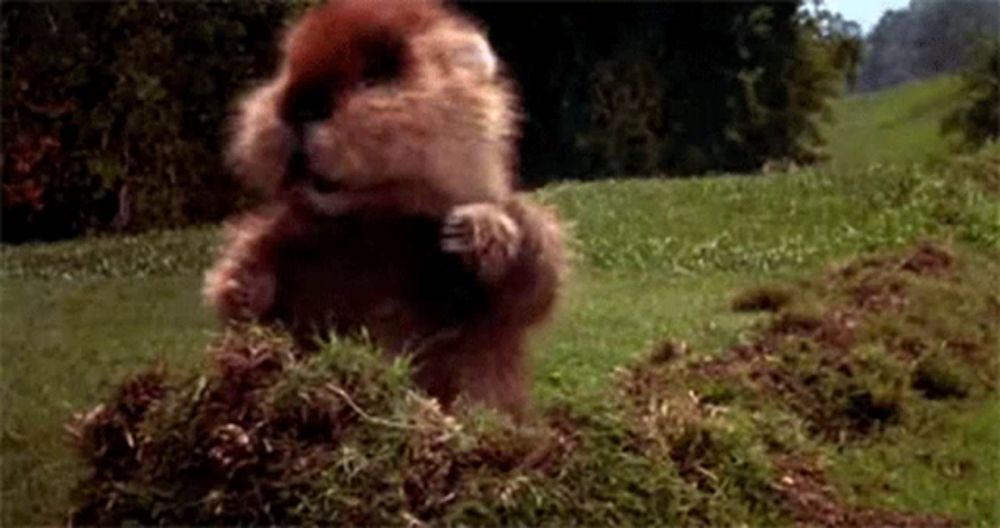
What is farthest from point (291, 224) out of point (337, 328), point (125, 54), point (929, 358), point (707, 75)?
point (707, 75)

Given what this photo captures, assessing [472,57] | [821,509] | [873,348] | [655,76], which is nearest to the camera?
[472,57]

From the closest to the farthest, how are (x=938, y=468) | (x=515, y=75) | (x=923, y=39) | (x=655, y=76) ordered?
(x=938, y=468) < (x=515, y=75) < (x=655, y=76) < (x=923, y=39)

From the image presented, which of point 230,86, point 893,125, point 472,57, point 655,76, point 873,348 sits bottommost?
point 893,125

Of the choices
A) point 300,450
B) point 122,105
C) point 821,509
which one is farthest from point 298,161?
point 122,105

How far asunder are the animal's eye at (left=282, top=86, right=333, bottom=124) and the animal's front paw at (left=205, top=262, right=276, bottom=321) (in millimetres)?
158

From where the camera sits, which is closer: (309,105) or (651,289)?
(309,105)

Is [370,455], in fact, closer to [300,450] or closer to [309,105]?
[300,450]

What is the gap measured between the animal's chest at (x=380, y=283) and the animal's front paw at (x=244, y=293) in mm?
24

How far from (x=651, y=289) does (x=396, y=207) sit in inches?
96.4

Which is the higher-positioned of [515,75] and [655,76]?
[515,75]

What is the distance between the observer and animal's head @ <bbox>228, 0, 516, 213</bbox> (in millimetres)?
1752

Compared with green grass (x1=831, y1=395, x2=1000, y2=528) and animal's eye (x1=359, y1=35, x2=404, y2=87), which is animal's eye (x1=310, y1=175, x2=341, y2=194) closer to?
animal's eye (x1=359, y1=35, x2=404, y2=87)

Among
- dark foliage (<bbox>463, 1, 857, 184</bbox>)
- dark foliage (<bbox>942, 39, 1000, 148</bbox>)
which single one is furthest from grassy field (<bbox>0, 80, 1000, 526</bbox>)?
dark foliage (<bbox>942, 39, 1000, 148</bbox>)

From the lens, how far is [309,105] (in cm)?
177
